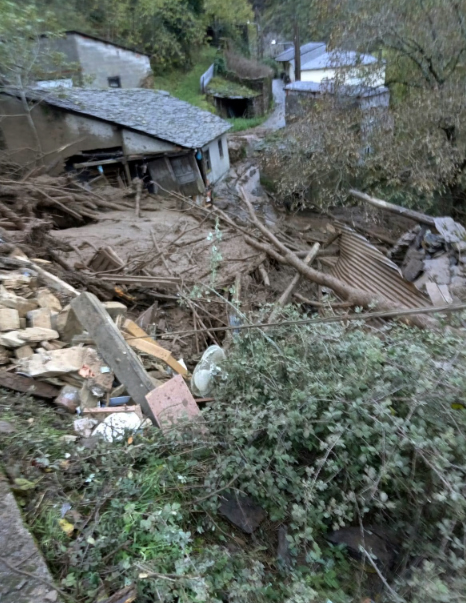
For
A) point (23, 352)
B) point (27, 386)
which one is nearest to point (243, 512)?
point (27, 386)

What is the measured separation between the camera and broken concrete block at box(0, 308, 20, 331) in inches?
168

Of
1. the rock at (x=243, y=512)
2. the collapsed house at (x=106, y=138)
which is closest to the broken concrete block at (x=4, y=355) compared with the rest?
the rock at (x=243, y=512)

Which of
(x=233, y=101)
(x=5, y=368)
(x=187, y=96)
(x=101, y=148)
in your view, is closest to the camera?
(x=5, y=368)

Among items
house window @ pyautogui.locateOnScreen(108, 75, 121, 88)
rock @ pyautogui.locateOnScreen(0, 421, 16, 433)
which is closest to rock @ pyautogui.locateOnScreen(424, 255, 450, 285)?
rock @ pyautogui.locateOnScreen(0, 421, 16, 433)

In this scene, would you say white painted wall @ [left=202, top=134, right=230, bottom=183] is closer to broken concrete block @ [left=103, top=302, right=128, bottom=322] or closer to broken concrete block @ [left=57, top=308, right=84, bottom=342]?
broken concrete block @ [left=103, top=302, right=128, bottom=322]

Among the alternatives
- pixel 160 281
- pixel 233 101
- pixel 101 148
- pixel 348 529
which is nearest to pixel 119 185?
pixel 101 148

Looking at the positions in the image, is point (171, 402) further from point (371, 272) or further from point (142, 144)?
point (142, 144)

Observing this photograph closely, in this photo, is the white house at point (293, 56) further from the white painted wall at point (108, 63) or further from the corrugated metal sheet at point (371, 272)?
the corrugated metal sheet at point (371, 272)

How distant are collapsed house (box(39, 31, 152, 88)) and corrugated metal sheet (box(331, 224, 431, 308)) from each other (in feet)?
56.1

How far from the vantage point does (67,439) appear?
10.6ft

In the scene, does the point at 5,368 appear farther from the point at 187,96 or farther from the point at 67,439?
the point at 187,96

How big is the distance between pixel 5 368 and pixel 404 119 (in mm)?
10045

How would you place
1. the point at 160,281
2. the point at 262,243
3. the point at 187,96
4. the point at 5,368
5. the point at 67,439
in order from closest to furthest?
the point at 67,439, the point at 5,368, the point at 160,281, the point at 262,243, the point at 187,96

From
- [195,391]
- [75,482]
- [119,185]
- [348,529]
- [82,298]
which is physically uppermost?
[82,298]
